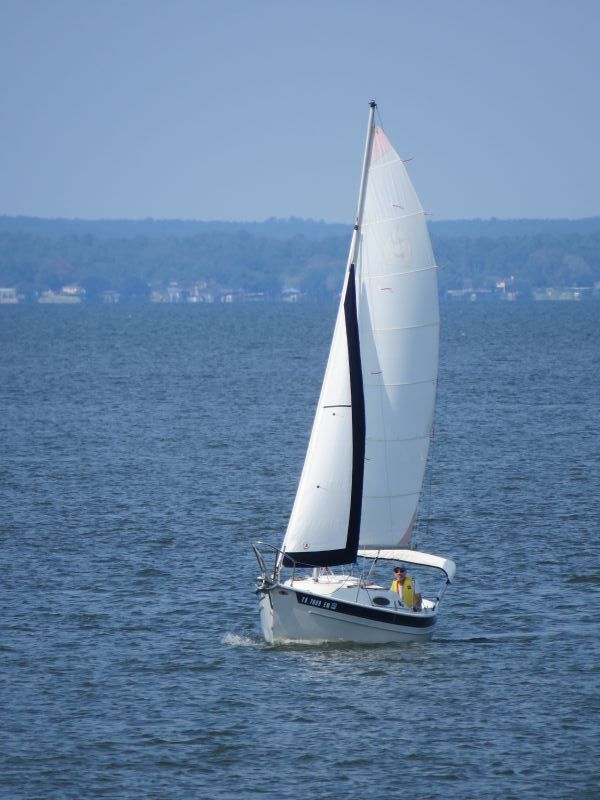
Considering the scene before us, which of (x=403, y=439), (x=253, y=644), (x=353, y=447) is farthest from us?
(x=253, y=644)

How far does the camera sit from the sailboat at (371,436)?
1455 inches

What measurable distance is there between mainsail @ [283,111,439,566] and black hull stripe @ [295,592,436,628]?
163cm

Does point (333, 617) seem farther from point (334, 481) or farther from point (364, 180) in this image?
point (364, 180)

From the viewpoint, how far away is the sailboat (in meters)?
37.0

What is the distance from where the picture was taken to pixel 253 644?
39031 mm

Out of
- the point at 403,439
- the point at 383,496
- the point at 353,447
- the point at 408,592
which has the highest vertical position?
the point at 403,439

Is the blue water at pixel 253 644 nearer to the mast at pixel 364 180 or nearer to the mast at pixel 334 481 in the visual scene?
the mast at pixel 334 481

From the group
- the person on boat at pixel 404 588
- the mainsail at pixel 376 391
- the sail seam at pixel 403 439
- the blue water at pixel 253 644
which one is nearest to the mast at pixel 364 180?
the mainsail at pixel 376 391

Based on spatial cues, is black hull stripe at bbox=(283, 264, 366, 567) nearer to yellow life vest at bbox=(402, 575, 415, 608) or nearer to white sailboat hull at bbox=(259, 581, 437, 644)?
white sailboat hull at bbox=(259, 581, 437, 644)

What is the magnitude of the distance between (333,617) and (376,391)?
19.6ft

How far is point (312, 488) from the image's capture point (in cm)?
3841

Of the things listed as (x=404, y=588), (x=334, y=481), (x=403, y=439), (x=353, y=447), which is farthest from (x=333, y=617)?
(x=403, y=439)

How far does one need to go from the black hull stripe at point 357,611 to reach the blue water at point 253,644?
0.83 metres

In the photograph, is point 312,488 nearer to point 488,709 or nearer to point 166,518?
point 488,709
